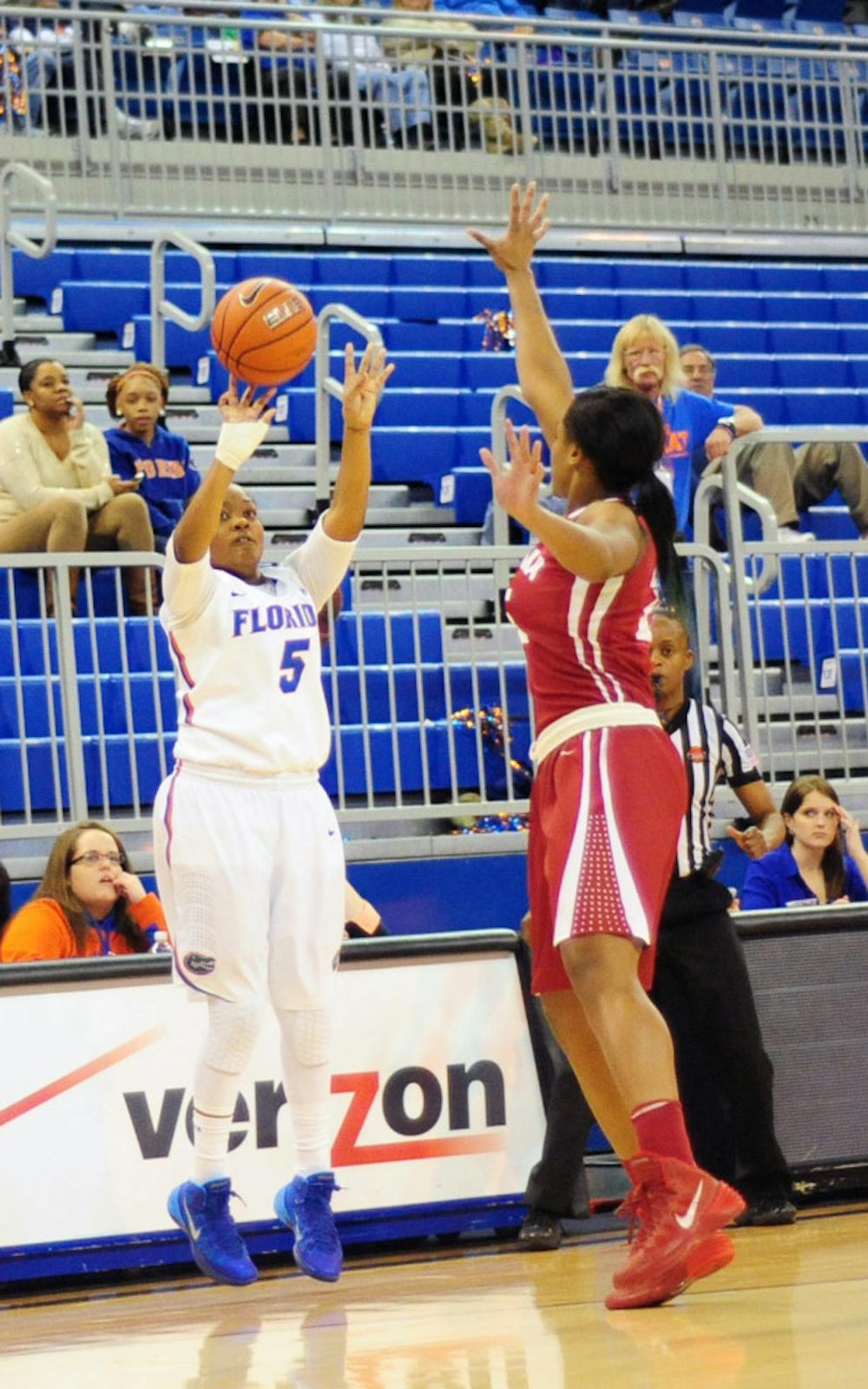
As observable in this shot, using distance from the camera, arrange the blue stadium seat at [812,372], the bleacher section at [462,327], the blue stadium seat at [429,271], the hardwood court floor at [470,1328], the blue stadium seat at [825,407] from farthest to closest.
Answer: the blue stadium seat at [429,271], the blue stadium seat at [812,372], the blue stadium seat at [825,407], the bleacher section at [462,327], the hardwood court floor at [470,1328]

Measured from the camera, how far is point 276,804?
17.3ft

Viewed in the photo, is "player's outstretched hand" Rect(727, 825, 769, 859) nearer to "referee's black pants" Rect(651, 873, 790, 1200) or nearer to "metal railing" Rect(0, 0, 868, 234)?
"referee's black pants" Rect(651, 873, 790, 1200)

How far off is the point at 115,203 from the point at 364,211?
1765 millimetres

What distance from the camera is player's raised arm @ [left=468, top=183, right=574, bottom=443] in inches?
211

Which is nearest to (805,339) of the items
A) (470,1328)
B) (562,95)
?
(562,95)

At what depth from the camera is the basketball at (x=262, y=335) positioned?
5586mm

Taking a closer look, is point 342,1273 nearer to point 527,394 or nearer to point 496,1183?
point 496,1183

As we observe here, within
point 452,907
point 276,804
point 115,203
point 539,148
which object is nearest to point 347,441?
point 276,804

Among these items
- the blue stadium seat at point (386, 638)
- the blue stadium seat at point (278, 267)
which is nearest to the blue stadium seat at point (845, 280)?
the blue stadium seat at point (278, 267)

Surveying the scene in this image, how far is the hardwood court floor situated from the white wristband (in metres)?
1.99

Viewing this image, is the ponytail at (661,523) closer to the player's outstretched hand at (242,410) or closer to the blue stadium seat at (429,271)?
the player's outstretched hand at (242,410)

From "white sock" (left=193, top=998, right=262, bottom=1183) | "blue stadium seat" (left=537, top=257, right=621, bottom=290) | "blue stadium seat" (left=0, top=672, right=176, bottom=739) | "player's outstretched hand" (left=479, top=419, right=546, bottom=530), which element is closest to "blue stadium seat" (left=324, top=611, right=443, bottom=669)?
"blue stadium seat" (left=0, top=672, right=176, bottom=739)

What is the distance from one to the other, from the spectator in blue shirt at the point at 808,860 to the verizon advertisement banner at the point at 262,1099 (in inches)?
60.3

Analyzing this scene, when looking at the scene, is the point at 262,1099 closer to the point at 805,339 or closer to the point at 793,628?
the point at 793,628
